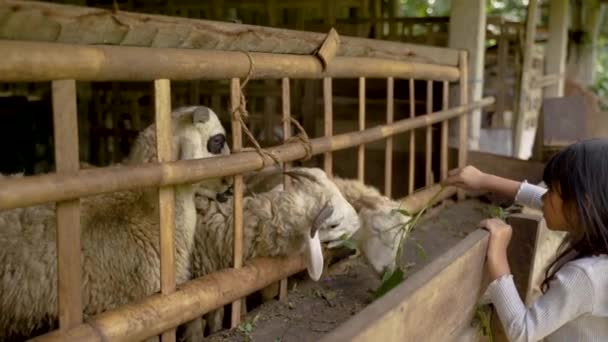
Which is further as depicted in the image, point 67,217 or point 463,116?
point 463,116

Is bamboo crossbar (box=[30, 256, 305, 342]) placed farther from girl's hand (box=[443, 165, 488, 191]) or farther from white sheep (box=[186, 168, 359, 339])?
girl's hand (box=[443, 165, 488, 191])

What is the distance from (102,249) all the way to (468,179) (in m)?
1.82

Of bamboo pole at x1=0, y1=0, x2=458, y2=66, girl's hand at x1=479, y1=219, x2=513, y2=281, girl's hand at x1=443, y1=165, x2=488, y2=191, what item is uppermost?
bamboo pole at x1=0, y1=0, x2=458, y2=66

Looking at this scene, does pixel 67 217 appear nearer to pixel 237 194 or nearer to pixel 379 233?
pixel 237 194

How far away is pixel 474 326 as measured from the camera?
270 cm

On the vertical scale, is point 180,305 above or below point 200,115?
below

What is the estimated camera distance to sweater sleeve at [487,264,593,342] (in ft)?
6.93

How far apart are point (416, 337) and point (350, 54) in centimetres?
213

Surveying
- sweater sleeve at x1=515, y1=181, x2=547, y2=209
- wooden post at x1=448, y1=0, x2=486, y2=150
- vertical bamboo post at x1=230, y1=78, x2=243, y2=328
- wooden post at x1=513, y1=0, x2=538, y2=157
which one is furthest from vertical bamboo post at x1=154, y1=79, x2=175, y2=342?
wooden post at x1=513, y1=0, x2=538, y2=157

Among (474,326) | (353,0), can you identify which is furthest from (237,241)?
(353,0)

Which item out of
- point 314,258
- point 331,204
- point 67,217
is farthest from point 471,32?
point 67,217

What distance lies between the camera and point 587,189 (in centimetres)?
211

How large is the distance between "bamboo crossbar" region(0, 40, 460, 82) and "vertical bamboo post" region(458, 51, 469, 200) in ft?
7.24

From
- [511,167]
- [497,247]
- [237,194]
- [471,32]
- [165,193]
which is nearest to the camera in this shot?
[165,193]
